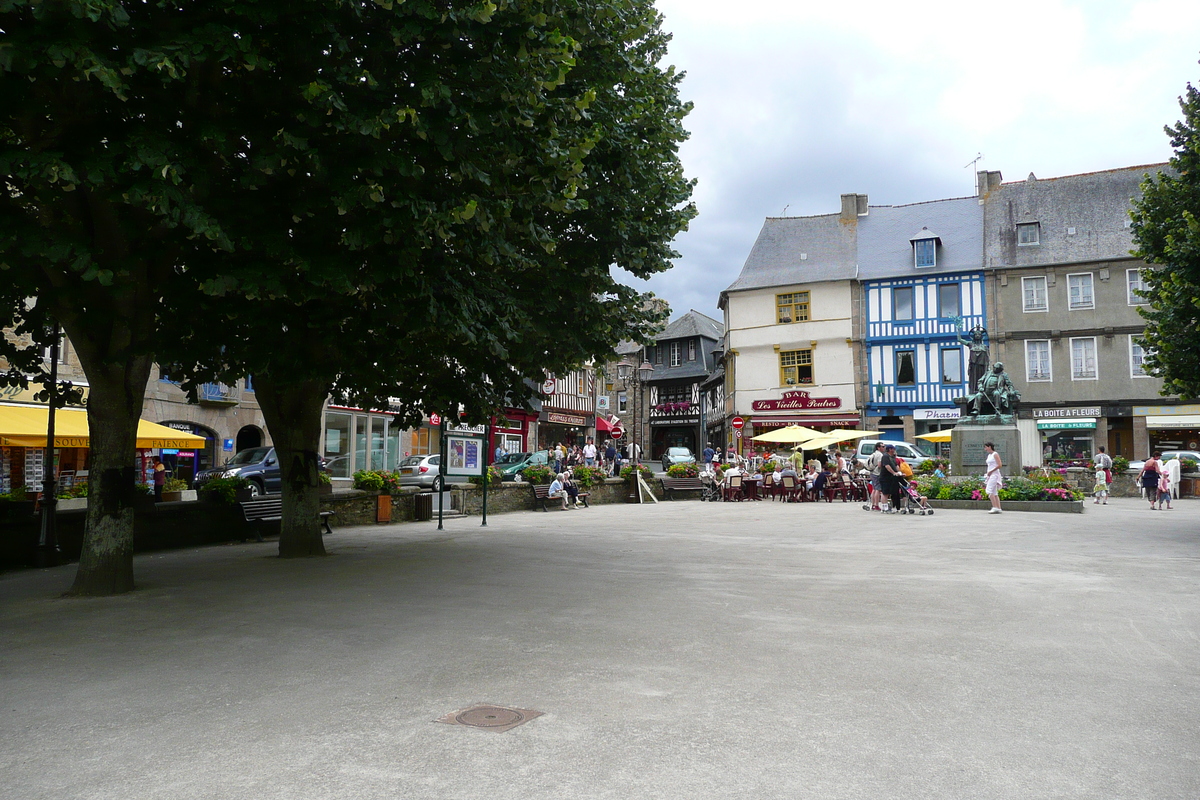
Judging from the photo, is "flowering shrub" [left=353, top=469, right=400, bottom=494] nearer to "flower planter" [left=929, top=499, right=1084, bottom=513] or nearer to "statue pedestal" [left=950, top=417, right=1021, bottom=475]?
"flower planter" [left=929, top=499, right=1084, bottom=513]

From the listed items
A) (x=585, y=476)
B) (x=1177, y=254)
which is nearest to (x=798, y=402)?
(x=585, y=476)

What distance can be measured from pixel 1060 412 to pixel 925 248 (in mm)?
9409

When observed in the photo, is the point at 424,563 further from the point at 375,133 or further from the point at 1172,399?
the point at 1172,399

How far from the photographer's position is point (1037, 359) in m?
39.2

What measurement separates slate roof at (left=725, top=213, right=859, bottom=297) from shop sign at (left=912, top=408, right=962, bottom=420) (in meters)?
7.20

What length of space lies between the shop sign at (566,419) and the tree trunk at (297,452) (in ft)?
142

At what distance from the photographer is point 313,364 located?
904 centimetres

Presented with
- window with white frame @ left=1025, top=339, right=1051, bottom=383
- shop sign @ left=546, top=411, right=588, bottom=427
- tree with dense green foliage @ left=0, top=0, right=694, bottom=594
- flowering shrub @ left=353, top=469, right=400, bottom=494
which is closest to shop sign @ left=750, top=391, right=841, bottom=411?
window with white frame @ left=1025, top=339, right=1051, bottom=383

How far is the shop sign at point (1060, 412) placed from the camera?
38031 millimetres

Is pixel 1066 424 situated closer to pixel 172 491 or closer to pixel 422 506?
pixel 422 506

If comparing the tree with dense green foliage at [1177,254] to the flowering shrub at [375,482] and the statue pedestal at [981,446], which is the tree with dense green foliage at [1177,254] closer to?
the statue pedestal at [981,446]

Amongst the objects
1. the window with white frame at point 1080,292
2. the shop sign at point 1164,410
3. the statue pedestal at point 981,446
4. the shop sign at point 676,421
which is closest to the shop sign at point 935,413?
the window with white frame at point 1080,292

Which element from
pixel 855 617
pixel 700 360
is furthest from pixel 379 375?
pixel 700 360

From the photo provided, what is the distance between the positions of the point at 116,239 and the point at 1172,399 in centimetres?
3943
